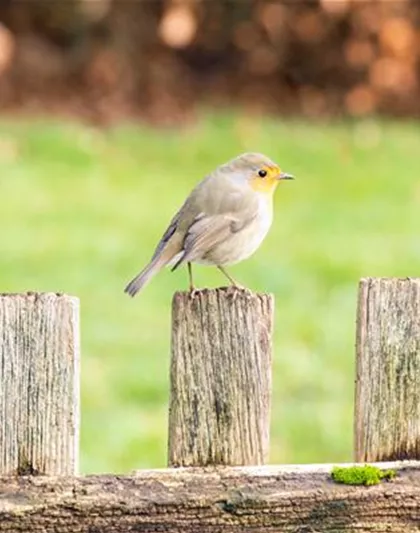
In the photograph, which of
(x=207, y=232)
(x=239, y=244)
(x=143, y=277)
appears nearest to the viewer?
(x=143, y=277)

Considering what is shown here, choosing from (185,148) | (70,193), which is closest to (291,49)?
(185,148)

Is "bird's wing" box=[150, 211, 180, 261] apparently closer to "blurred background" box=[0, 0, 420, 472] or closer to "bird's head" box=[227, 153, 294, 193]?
"bird's head" box=[227, 153, 294, 193]

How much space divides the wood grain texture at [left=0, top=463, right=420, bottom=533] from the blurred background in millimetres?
2712

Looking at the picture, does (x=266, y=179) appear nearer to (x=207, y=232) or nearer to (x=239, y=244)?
(x=239, y=244)

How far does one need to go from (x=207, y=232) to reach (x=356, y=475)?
2.86 feet

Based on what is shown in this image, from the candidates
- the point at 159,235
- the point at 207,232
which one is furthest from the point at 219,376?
the point at 159,235

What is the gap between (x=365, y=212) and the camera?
9.54m

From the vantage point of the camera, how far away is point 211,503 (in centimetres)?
240

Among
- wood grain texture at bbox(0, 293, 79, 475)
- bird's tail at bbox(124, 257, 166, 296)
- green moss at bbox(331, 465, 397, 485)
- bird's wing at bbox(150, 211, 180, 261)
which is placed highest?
bird's wing at bbox(150, 211, 180, 261)

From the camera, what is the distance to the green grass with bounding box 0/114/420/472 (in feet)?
19.3

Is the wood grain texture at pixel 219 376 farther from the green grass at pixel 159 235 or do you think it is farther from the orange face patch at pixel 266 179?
the green grass at pixel 159 235

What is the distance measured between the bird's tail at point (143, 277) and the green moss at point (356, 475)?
2.13 ft

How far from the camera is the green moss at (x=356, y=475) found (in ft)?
8.02

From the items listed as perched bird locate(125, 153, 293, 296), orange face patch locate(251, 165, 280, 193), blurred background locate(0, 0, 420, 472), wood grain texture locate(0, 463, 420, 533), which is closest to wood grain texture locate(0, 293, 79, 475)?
wood grain texture locate(0, 463, 420, 533)
